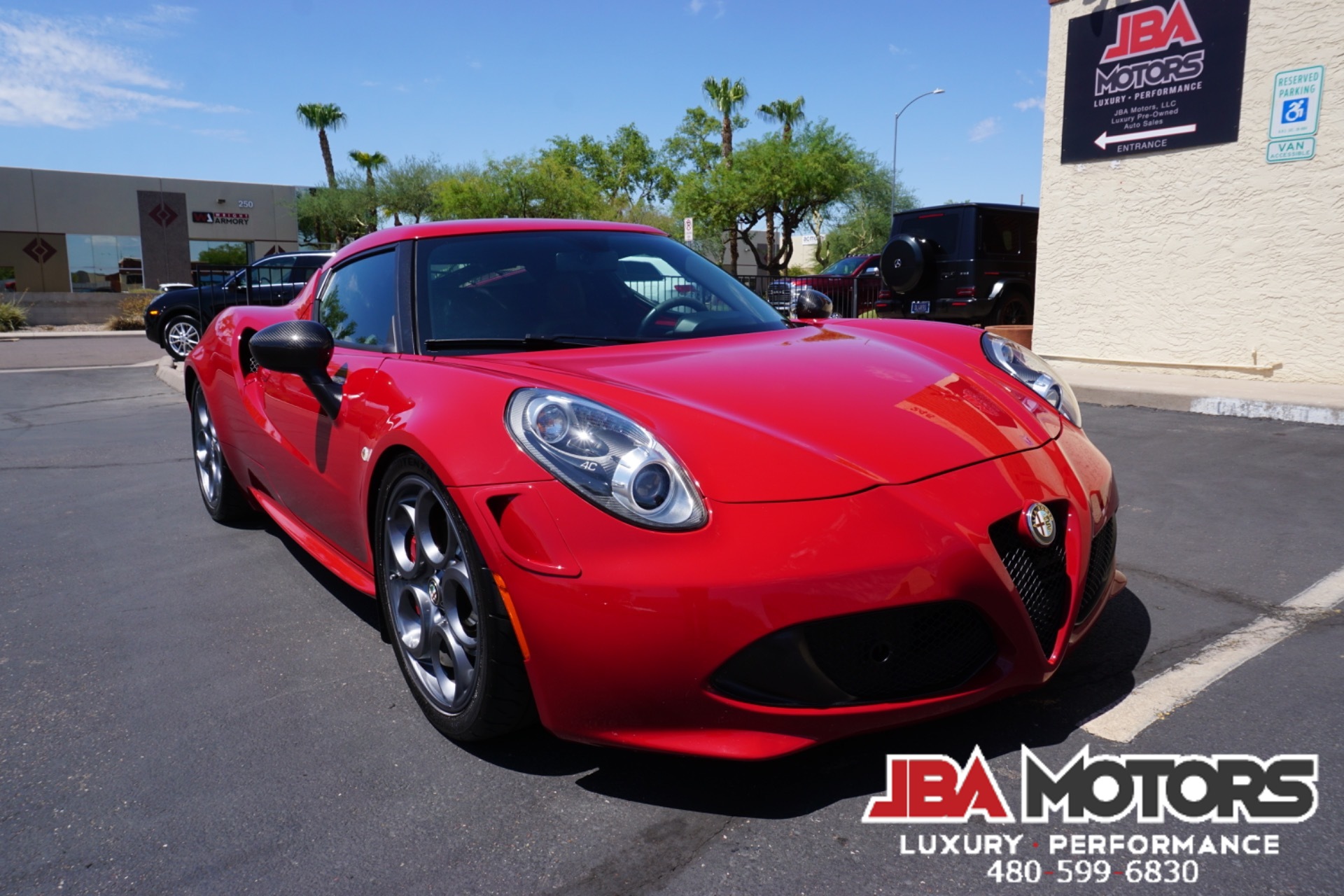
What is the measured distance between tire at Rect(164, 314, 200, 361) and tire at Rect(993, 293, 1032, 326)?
1179 cm

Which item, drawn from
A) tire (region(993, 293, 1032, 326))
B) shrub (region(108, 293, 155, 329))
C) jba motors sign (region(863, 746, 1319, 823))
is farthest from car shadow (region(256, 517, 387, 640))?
shrub (region(108, 293, 155, 329))

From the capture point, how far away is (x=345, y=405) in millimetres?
2939

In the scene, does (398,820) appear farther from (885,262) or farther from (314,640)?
(885,262)

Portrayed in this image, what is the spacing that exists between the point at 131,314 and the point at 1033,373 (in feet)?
96.5

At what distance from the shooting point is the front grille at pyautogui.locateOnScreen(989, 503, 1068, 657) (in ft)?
→ 6.83

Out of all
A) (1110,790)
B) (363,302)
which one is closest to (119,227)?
(363,302)

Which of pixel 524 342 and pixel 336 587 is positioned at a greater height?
pixel 524 342

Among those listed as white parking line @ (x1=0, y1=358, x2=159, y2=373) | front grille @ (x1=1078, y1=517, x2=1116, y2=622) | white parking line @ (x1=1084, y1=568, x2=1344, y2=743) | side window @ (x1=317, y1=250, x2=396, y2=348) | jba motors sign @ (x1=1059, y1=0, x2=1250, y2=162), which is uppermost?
jba motors sign @ (x1=1059, y1=0, x2=1250, y2=162)

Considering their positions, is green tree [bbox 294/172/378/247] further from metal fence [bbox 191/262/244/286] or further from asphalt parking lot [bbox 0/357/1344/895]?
asphalt parking lot [bbox 0/357/1344/895]

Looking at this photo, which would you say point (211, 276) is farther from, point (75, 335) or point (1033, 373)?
point (1033, 373)

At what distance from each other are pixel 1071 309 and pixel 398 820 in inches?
408

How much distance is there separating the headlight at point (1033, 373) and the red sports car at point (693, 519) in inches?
0.6

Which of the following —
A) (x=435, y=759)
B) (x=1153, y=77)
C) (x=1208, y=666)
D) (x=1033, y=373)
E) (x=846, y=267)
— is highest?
(x=1153, y=77)

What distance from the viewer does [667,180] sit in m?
51.7
